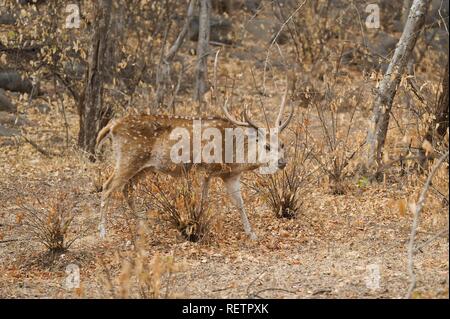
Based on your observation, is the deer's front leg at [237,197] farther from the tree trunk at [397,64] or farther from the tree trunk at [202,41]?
the tree trunk at [202,41]

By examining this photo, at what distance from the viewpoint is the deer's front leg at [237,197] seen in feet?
27.0

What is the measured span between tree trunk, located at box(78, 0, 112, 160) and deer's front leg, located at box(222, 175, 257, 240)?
4.22m

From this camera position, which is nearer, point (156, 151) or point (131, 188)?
point (156, 151)

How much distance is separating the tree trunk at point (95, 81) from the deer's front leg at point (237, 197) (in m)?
4.22

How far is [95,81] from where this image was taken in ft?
40.4

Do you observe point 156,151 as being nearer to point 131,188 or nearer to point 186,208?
point 131,188

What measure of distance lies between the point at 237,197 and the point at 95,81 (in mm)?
4825

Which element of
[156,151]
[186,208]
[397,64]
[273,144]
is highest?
[397,64]

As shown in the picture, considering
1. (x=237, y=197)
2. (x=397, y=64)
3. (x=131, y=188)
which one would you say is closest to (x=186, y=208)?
(x=237, y=197)

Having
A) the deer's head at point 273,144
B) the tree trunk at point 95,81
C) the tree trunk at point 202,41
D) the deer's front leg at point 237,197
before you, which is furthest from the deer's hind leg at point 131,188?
the tree trunk at point 202,41

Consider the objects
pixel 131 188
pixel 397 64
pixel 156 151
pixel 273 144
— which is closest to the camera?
pixel 273 144

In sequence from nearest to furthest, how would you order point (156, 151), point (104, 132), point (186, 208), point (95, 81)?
1. point (186, 208)
2. point (156, 151)
3. point (104, 132)
4. point (95, 81)
